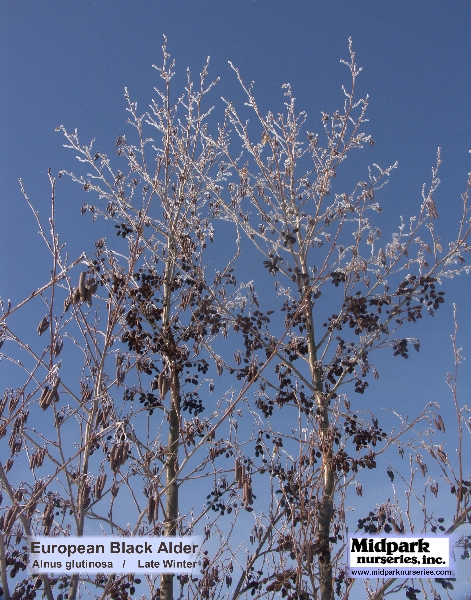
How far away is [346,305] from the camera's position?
6070 mm

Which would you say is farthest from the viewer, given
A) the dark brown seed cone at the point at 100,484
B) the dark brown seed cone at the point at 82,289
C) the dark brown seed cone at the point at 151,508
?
the dark brown seed cone at the point at 151,508

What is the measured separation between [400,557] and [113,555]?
8.00ft

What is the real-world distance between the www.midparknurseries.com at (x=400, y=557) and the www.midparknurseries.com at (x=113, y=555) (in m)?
1.45

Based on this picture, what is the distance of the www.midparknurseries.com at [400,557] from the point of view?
14.5ft

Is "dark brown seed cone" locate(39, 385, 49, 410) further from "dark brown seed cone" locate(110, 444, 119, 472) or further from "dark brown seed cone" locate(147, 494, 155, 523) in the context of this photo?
"dark brown seed cone" locate(147, 494, 155, 523)

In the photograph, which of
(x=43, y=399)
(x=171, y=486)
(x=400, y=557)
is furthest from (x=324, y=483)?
(x=43, y=399)

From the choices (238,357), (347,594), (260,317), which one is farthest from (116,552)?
(260,317)

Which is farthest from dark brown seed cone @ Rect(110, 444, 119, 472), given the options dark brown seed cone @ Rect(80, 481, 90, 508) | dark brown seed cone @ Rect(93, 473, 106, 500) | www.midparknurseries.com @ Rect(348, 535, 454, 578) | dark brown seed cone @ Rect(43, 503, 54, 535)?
www.midparknurseries.com @ Rect(348, 535, 454, 578)

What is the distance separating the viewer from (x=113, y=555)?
389cm

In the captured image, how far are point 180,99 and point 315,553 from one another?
16.8 feet

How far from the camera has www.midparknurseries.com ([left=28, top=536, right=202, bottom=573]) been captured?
11.4 feet

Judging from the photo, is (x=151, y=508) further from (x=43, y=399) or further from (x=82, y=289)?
(x=82, y=289)

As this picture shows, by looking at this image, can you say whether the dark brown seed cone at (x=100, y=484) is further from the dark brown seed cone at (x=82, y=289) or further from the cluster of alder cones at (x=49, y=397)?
the dark brown seed cone at (x=82, y=289)

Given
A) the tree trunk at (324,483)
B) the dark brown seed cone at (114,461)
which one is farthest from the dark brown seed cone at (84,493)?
the tree trunk at (324,483)
